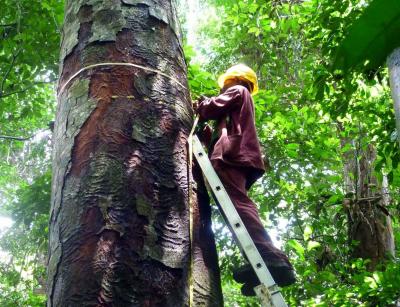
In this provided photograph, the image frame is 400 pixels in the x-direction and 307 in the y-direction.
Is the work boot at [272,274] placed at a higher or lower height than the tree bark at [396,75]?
higher

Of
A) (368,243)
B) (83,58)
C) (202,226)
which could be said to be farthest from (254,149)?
(368,243)

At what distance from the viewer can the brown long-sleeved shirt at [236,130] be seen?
2312 millimetres

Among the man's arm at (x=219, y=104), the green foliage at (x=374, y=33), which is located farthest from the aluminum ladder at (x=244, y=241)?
the green foliage at (x=374, y=33)

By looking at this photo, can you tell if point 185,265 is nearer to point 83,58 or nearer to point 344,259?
point 83,58

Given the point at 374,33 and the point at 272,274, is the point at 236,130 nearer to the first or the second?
the point at 272,274

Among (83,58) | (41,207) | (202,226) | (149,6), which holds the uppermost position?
(41,207)

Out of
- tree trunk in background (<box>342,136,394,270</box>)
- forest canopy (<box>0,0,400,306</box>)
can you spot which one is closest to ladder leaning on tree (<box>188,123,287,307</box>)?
forest canopy (<box>0,0,400,306</box>)

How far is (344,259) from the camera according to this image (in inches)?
207

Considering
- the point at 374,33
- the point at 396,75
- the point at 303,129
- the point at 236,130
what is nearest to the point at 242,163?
the point at 236,130

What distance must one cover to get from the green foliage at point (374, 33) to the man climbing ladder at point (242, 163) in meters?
1.82

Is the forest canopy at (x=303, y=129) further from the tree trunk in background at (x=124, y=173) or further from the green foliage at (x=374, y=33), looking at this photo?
the green foliage at (x=374, y=33)

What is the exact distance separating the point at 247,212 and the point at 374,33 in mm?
1901

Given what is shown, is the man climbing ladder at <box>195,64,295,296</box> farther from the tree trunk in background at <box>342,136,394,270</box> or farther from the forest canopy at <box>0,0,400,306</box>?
the tree trunk in background at <box>342,136,394,270</box>

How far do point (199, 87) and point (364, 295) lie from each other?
2088 millimetres
